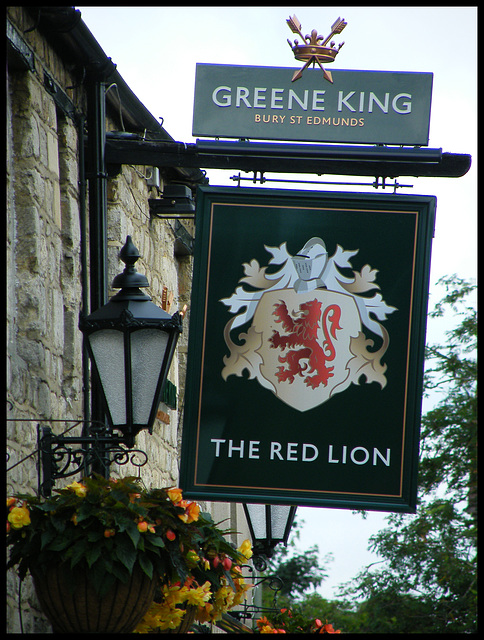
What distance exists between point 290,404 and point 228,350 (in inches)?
16.2

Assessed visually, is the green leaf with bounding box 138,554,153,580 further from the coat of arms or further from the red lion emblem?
the red lion emblem

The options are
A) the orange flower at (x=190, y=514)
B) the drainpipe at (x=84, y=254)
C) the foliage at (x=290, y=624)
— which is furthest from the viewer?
the foliage at (x=290, y=624)

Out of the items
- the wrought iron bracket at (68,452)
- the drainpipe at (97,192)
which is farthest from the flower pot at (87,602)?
the drainpipe at (97,192)

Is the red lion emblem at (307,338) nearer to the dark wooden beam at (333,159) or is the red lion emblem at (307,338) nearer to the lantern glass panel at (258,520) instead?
the dark wooden beam at (333,159)

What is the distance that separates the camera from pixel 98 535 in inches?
151

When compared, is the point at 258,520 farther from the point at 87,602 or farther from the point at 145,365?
the point at 87,602

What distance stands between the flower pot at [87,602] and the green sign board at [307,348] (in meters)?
0.98

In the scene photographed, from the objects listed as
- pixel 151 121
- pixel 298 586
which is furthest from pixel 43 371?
pixel 298 586

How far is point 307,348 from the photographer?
511 centimetres

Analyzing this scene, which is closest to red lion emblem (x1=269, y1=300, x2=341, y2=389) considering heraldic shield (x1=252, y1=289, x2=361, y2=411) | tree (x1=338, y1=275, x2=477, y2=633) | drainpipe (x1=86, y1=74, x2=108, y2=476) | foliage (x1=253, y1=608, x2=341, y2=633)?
heraldic shield (x1=252, y1=289, x2=361, y2=411)

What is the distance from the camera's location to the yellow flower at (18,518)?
385 centimetres

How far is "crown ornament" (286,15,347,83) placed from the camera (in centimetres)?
546

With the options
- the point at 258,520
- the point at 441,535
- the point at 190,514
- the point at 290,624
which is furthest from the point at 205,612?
the point at 441,535

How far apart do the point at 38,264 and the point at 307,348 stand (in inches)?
56.8
